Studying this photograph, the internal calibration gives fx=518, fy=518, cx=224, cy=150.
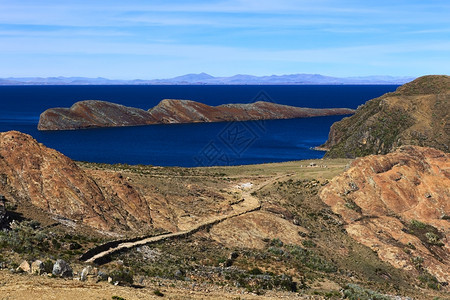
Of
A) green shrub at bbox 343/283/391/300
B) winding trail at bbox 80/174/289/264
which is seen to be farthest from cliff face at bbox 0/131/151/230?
green shrub at bbox 343/283/391/300

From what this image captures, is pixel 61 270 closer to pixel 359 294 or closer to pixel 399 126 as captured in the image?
pixel 359 294

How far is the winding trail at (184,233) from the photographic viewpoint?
42341 millimetres

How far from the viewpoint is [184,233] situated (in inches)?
2117

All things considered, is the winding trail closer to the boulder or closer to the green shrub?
the boulder

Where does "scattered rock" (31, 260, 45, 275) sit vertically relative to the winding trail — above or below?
above

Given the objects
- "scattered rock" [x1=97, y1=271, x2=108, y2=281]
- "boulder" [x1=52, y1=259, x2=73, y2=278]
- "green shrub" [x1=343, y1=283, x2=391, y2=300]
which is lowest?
"green shrub" [x1=343, y1=283, x2=391, y2=300]

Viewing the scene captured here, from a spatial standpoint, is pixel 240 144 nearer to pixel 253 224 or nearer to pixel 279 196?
pixel 279 196

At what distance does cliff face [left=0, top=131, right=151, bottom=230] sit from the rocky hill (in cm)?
8343

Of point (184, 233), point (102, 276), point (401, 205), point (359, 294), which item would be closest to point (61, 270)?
point (102, 276)

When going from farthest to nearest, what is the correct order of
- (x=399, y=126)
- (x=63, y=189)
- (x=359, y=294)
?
(x=399, y=126) → (x=63, y=189) → (x=359, y=294)

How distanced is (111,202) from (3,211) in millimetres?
13405

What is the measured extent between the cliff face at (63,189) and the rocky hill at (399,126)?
8343 cm

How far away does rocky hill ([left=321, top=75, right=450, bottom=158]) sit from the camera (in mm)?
125188

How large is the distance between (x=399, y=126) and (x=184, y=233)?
9393 centimetres
